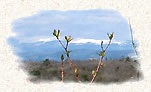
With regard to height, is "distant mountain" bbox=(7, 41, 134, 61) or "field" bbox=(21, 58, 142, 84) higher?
"distant mountain" bbox=(7, 41, 134, 61)

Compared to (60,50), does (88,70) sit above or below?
below

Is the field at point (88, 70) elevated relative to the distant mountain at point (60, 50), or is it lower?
lower

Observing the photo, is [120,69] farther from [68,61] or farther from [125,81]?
[68,61]

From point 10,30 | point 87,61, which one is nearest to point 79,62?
point 87,61

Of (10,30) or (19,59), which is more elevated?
(10,30)
